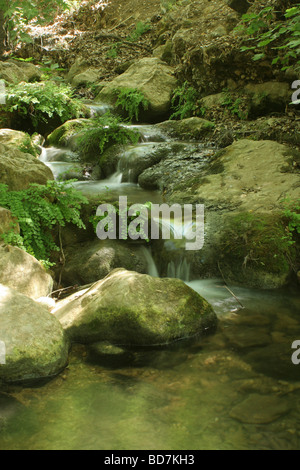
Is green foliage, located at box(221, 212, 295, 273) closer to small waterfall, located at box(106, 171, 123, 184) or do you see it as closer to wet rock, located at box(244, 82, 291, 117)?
small waterfall, located at box(106, 171, 123, 184)

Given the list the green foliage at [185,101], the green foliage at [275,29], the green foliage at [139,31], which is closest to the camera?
the green foliage at [275,29]

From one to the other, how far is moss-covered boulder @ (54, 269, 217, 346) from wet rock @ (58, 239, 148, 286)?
1277mm

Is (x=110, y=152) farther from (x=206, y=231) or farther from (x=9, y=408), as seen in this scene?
(x=9, y=408)

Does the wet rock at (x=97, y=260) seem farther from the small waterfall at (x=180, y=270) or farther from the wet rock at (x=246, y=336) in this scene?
the wet rock at (x=246, y=336)

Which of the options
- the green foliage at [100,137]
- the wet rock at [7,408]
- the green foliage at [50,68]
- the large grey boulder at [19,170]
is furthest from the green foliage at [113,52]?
the wet rock at [7,408]

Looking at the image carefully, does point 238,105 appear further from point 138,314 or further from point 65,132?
point 138,314

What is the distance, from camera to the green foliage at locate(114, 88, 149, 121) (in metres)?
12.4

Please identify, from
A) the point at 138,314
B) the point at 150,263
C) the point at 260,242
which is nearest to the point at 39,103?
the point at 150,263

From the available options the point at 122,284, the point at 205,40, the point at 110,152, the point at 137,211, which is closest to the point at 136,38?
the point at 205,40

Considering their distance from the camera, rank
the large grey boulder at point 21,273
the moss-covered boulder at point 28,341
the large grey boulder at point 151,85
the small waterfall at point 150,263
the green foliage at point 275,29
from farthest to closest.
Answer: the large grey boulder at point 151,85
the small waterfall at point 150,263
the green foliage at point 275,29
the large grey boulder at point 21,273
the moss-covered boulder at point 28,341

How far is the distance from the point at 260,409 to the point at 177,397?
0.67 metres

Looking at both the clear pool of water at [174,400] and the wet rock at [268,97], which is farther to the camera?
the wet rock at [268,97]

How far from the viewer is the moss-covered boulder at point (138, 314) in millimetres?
3957

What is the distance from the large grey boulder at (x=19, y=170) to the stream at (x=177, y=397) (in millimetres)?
3023
